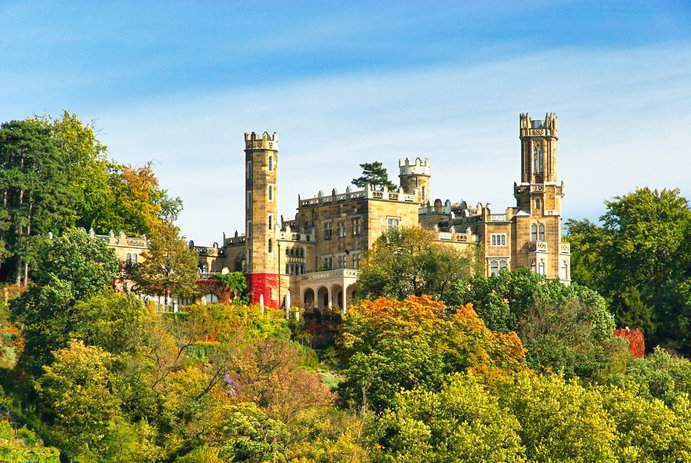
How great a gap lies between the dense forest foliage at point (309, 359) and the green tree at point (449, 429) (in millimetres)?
97

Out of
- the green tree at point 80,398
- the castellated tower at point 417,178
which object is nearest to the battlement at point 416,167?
the castellated tower at point 417,178

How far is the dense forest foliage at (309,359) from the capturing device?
7506 centimetres

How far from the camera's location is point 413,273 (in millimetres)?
100812

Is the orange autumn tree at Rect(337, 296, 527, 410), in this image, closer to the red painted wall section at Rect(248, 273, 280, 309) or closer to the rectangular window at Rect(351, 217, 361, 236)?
the red painted wall section at Rect(248, 273, 280, 309)

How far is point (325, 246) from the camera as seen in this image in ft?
372

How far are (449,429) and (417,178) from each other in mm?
52817

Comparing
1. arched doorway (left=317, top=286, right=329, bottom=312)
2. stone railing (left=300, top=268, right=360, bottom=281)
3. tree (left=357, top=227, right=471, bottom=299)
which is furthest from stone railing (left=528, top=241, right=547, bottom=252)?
arched doorway (left=317, top=286, right=329, bottom=312)

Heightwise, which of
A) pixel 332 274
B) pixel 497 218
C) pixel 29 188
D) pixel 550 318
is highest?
pixel 29 188

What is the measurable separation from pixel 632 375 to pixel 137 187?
38232mm

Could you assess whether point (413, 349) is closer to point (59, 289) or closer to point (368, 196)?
point (59, 289)

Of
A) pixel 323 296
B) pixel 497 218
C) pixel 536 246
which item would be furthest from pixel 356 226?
pixel 536 246

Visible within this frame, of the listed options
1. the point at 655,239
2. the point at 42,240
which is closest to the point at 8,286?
the point at 42,240

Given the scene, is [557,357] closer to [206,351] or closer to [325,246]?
[206,351]

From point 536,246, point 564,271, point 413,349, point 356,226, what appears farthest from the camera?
point 564,271
